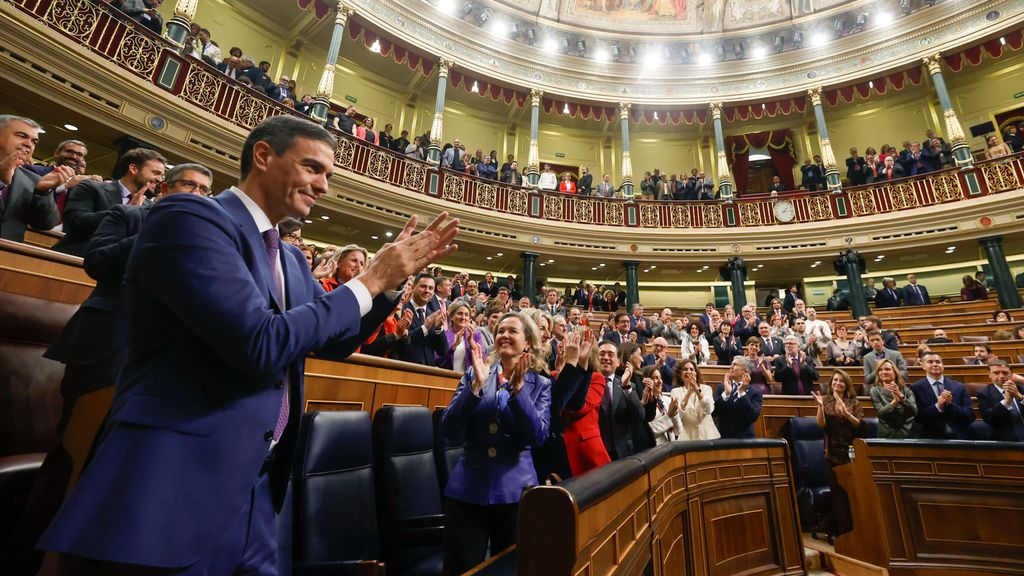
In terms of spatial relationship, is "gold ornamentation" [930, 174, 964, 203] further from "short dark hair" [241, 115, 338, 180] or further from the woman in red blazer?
"short dark hair" [241, 115, 338, 180]

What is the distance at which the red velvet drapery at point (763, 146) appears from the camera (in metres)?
12.9

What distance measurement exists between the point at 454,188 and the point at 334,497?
28.2 feet

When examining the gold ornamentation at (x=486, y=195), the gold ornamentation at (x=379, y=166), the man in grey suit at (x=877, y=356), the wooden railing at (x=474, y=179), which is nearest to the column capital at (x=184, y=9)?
the wooden railing at (x=474, y=179)

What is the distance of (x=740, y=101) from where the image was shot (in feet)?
40.2

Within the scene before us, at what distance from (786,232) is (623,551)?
444 inches

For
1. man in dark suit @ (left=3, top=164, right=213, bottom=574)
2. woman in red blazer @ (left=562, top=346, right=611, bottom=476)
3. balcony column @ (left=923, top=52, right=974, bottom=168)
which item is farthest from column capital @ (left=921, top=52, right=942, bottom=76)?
man in dark suit @ (left=3, top=164, right=213, bottom=574)

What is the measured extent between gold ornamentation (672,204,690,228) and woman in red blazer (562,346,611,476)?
9771mm

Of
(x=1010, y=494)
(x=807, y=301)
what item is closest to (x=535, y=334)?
(x=1010, y=494)

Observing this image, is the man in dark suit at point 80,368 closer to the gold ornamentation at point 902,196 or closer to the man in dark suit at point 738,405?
the man in dark suit at point 738,405

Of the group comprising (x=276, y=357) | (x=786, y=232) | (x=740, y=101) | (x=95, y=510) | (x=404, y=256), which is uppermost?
(x=740, y=101)

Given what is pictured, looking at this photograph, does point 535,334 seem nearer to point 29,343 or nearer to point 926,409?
point 29,343

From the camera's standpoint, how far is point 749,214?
434 inches

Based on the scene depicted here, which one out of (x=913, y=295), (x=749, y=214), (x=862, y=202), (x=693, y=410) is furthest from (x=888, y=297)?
(x=693, y=410)

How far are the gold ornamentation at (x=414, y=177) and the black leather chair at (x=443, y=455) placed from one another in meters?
7.45
